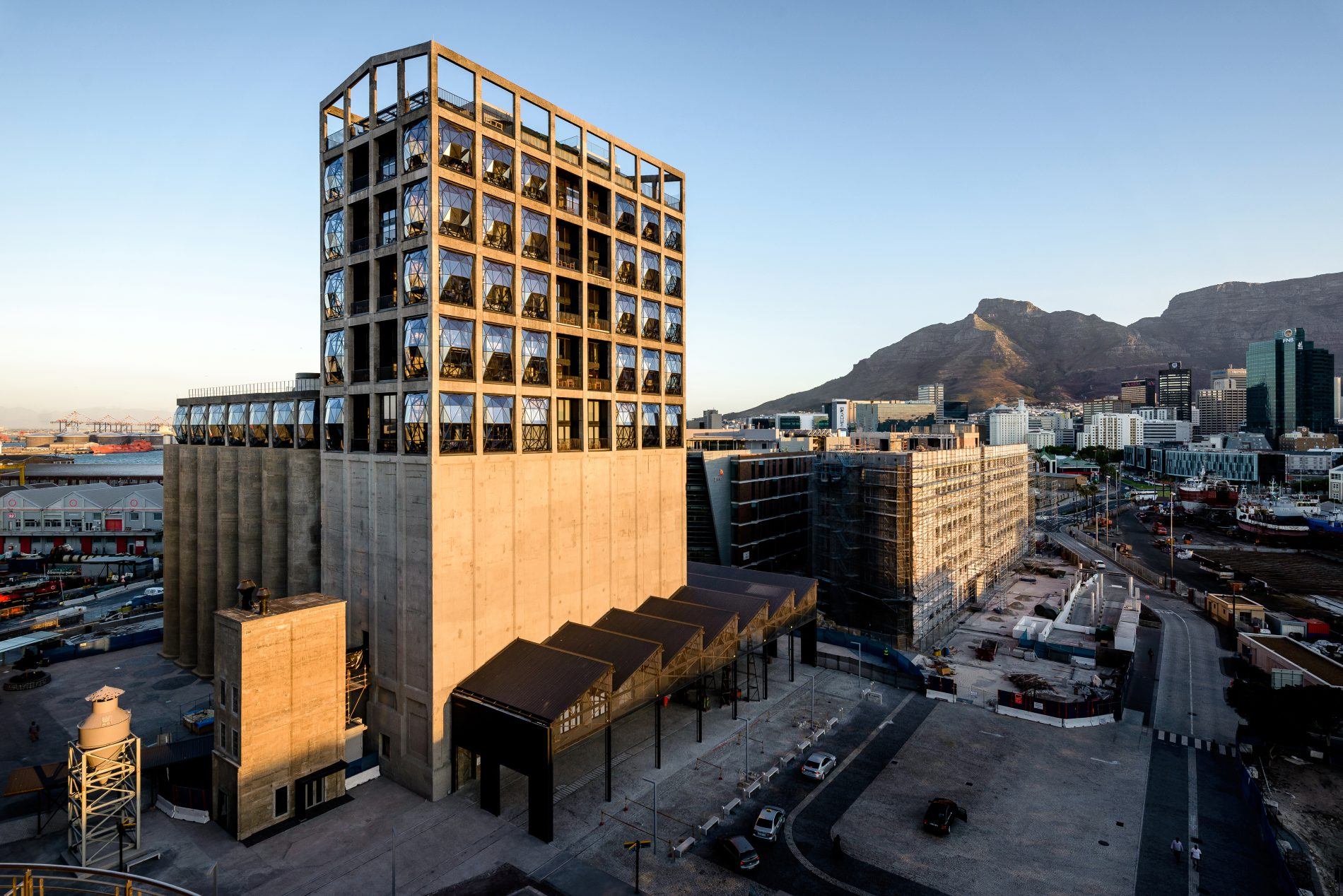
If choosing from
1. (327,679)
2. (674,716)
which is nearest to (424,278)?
(327,679)

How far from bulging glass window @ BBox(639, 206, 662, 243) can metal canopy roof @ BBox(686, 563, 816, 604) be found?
31397mm

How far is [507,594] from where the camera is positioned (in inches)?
1612

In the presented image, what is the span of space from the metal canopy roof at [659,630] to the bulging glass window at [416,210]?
96.2ft

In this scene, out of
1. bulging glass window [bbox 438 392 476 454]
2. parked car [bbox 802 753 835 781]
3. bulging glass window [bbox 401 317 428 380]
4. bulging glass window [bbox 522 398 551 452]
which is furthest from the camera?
bulging glass window [bbox 522 398 551 452]

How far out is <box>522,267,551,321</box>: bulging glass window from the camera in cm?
4278

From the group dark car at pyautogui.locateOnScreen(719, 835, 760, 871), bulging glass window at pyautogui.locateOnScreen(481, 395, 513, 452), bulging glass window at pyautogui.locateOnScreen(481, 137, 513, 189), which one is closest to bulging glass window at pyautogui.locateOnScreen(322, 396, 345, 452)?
bulging glass window at pyautogui.locateOnScreen(481, 395, 513, 452)

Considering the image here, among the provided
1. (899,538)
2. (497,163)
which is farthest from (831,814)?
(497,163)

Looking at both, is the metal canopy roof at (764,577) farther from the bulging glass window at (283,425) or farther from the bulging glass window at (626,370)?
the bulging glass window at (283,425)

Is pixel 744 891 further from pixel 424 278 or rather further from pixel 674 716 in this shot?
pixel 424 278

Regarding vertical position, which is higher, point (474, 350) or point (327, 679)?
point (474, 350)

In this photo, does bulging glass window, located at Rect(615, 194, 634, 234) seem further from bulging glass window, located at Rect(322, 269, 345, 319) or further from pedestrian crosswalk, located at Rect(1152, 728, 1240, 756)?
pedestrian crosswalk, located at Rect(1152, 728, 1240, 756)

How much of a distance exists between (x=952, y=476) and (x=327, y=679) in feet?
226

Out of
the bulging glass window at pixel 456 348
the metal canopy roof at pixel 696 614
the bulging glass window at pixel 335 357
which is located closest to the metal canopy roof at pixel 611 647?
the metal canopy roof at pixel 696 614

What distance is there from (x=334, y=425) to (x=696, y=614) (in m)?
29.8
